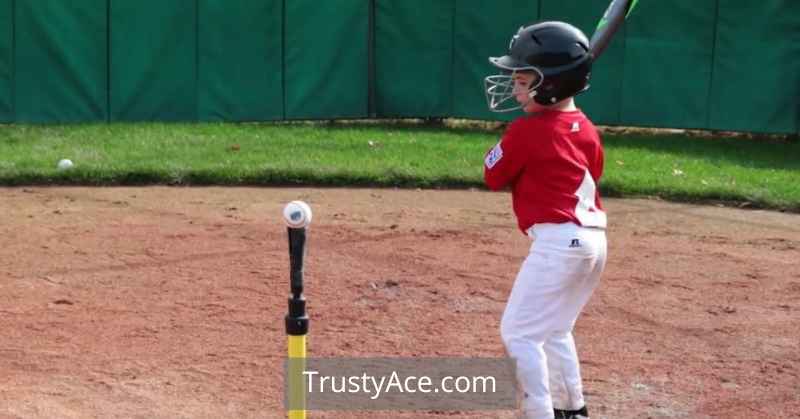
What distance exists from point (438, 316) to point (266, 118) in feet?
33.2

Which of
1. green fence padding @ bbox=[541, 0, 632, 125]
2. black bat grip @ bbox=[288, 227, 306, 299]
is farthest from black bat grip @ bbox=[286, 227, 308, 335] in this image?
green fence padding @ bbox=[541, 0, 632, 125]

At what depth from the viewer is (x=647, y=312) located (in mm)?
7660

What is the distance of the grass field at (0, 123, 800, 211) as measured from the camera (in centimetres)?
1193

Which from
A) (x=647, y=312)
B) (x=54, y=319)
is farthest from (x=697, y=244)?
(x=54, y=319)

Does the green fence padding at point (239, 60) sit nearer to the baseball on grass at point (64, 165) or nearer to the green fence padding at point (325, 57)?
the green fence padding at point (325, 57)

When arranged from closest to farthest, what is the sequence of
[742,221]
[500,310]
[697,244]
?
[500,310], [697,244], [742,221]

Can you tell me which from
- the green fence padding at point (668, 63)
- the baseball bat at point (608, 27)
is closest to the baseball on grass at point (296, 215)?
the baseball bat at point (608, 27)

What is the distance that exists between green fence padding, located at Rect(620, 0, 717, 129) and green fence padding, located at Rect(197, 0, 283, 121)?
502 centimetres

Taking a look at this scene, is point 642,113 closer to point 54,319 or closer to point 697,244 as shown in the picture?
point 697,244

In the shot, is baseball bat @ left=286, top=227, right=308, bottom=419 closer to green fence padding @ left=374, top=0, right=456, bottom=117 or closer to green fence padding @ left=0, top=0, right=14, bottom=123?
green fence padding @ left=0, top=0, right=14, bottom=123

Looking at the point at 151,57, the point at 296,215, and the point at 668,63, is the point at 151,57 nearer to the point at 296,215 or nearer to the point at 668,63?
the point at 668,63

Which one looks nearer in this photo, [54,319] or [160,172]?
[54,319]

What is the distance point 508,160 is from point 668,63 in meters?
12.2

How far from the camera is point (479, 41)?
17.1 metres
